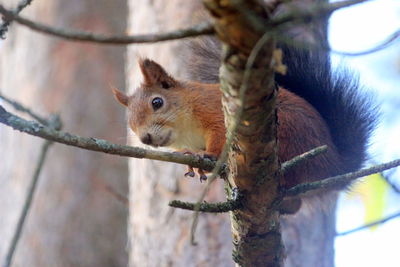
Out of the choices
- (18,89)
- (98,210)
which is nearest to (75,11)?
(18,89)

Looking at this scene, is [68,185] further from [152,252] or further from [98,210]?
[152,252]

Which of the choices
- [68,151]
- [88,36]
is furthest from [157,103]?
[68,151]

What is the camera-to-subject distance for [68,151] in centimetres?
436

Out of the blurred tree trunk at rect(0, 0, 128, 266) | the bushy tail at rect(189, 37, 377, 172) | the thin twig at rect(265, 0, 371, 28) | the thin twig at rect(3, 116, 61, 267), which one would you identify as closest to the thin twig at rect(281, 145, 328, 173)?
the thin twig at rect(265, 0, 371, 28)

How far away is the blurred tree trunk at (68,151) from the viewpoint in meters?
4.12

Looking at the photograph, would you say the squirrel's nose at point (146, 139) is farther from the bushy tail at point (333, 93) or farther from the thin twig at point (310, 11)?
the thin twig at point (310, 11)

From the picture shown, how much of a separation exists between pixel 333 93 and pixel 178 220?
79 cm

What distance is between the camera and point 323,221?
2529 mm

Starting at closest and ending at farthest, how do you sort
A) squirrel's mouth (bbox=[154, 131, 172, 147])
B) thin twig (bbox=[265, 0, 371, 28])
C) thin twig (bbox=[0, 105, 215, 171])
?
1. thin twig (bbox=[265, 0, 371, 28])
2. thin twig (bbox=[0, 105, 215, 171])
3. squirrel's mouth (bbox=[154, 131, 172, 147])

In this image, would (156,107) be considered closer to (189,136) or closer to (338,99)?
(189,136)

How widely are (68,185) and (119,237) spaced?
465 mm

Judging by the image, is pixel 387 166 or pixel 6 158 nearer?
pixel 387 166

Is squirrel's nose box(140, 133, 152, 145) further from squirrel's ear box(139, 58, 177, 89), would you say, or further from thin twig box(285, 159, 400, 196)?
thin twig box(285, 159, 400, 196)

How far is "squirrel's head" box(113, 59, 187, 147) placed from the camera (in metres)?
2.20
